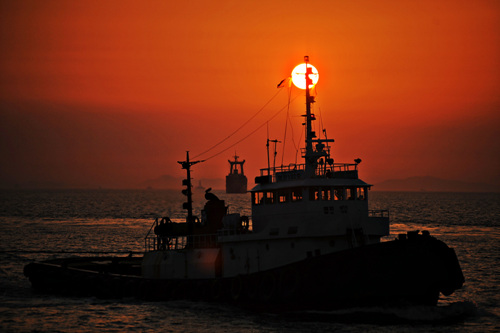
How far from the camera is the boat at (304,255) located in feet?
88.1

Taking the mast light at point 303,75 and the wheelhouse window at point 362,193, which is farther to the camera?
the mast light at point 303,75

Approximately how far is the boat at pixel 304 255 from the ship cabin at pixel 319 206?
0.17 feet

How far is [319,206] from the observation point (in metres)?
29.9

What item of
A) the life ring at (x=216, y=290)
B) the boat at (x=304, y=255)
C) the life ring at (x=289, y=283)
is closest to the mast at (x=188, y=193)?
the boat at (x=304, y=255)

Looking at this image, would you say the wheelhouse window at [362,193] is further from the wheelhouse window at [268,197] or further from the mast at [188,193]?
the mast at [188,193]

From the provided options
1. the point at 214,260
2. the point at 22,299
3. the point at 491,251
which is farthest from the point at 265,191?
the point at 491,251

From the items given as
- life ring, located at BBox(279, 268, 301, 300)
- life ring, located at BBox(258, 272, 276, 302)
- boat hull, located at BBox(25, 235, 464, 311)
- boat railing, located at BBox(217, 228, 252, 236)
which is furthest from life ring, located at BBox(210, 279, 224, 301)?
Result: life ring, located at BBox(279, 268, 301, 300)

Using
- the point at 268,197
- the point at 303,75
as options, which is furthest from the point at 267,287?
the point at 303,75

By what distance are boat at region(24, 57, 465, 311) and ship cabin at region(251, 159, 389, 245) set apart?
53 mm

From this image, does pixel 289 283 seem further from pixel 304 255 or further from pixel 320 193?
pixel 320 193

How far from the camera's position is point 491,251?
6391 cm

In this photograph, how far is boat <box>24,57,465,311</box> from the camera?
88.1 ft

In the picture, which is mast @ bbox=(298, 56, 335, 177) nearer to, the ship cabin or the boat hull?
the ship cabin

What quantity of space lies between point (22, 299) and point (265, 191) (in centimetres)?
1824
